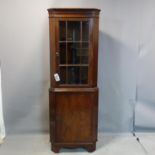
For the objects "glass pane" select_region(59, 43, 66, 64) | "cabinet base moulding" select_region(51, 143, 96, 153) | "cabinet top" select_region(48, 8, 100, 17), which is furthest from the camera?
"cabinet base moulding" select_region(51, 143, 96, 153)

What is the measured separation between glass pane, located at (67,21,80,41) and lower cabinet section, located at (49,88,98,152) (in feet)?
1.87

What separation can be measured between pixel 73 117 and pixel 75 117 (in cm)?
2

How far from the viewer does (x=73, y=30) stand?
2.77 metres

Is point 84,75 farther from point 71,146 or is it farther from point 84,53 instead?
point 71,146

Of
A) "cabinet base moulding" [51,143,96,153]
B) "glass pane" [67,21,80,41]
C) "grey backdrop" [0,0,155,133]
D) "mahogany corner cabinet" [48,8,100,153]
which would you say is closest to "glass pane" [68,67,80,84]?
"mahogany corner cabinet" [48,8,100,153]

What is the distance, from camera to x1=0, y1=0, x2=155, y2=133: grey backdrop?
3.21 m

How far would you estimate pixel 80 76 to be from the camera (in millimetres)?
2863

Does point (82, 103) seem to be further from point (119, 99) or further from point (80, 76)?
point (119, 99)

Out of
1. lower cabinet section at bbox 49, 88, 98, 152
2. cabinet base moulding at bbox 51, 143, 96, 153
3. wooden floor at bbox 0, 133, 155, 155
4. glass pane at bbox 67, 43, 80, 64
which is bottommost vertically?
wooden floor at bbox 0, 133, 155, 155

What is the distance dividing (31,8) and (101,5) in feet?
2.94

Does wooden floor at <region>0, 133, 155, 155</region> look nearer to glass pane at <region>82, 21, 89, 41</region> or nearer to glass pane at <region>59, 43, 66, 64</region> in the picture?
glass pane at <region>59, 43, 66, 64</region>

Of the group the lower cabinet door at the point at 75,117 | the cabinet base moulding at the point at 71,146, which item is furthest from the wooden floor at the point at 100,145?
the lower cabinet door at the point at 75,117

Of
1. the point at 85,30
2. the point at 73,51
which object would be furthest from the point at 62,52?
the point at 85,30

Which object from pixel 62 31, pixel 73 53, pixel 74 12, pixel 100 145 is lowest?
pixel 100 145
